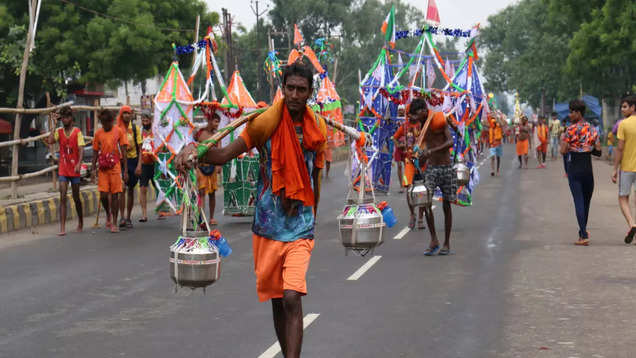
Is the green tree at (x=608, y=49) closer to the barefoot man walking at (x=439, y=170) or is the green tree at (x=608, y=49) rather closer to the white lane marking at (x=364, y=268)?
the barefoot man walking at (x=439, y=170)

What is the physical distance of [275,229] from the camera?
16.5 feet

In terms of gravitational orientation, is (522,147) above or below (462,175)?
below

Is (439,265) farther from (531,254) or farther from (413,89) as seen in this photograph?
(413,89)

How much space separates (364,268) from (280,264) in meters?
4.81

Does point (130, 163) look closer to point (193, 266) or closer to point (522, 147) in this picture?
point (193, 266)

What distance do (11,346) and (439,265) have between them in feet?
16.6

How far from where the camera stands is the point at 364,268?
978 centimetres

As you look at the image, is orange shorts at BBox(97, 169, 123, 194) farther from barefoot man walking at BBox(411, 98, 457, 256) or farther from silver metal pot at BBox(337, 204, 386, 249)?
silver metal pot at BBox(337, 204, 386, 249)

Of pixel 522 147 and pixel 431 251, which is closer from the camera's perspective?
pixel 431 251

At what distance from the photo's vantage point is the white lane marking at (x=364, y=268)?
9203 millimetres

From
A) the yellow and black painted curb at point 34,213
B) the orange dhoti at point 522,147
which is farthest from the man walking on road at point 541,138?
the yellow and black painted curb at point 34,213

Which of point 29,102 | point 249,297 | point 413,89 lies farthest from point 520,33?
point 249,297

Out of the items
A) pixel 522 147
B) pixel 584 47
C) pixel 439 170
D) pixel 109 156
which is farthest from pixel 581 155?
pixel 584 47

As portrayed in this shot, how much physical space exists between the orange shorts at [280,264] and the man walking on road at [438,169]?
566cm
